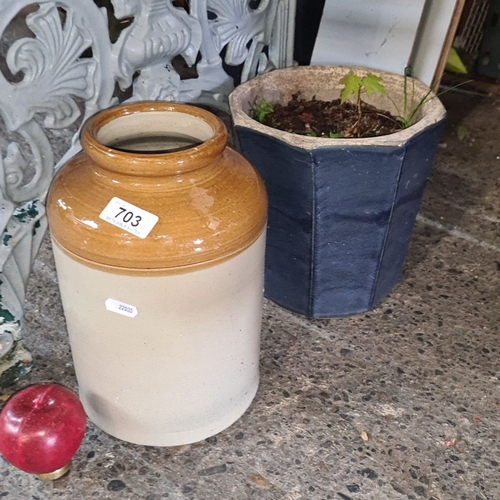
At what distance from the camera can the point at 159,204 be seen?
2.85 feet

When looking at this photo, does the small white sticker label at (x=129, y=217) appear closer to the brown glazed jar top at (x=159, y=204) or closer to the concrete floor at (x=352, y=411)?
the brown glazed jar top at (x=159, y=204)

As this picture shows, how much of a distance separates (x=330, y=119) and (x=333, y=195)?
0.25 m

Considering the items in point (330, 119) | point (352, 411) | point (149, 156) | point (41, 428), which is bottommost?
point (352, 411)

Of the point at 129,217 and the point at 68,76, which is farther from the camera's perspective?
the point at 68,76

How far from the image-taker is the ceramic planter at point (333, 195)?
113cm

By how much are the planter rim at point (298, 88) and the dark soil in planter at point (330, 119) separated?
0.06 meters

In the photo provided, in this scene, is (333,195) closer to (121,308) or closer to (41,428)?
(121,308)

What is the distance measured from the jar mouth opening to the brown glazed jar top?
0.02m

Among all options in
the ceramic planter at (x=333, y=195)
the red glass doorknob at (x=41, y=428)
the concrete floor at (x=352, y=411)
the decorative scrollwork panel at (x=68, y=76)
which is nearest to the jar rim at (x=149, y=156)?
the decorative scrollwork panel at (x=68, y=76)

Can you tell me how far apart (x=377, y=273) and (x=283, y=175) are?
0.33 meters

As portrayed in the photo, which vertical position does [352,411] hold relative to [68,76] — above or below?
below

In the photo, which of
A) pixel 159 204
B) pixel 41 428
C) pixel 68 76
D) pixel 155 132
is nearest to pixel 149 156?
pixel 159 204

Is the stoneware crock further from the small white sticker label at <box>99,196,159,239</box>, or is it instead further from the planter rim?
the planter rim

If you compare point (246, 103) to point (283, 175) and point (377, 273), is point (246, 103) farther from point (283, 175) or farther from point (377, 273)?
point (377, 273)
